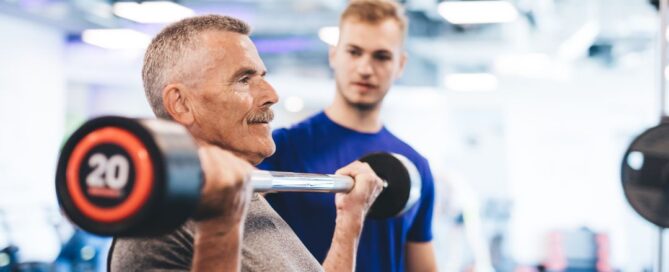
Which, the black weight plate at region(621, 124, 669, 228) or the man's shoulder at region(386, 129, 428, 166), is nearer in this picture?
the black weight plate at region(621, 124, 669, 228)

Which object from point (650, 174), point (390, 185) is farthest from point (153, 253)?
point (650, 174)

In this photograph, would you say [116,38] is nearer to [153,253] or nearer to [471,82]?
[471,82]

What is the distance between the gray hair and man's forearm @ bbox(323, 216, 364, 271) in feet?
1.80

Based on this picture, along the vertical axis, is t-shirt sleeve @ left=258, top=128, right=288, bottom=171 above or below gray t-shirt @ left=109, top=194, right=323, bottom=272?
above

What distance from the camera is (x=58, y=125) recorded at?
340 inches

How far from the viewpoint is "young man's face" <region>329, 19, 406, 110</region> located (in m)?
2.36

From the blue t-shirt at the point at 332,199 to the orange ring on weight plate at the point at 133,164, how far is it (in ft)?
3.88

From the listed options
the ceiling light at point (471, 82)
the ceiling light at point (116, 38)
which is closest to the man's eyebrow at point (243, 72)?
the ceiling light at point (116, 38)

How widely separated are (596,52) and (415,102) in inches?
130

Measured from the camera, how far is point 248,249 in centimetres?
137

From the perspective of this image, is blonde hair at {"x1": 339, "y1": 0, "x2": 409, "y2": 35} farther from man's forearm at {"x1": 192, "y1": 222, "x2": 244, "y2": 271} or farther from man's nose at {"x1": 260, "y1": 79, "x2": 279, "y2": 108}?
man's forearm at {"x1": 192, "y1": 222, "x2": 244, "y2": 271}

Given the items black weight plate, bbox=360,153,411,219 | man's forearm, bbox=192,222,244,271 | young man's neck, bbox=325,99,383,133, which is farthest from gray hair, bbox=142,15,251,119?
young man's neck, bbox=325,99,383,133

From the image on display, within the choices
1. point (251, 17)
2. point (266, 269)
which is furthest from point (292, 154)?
point (251, 17)

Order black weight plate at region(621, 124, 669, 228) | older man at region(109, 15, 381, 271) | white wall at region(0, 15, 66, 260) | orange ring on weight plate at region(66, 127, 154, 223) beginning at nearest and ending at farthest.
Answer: orange ring on weight plate at region(66, 127, 154, 223), older man at region(109, 15, 381, 271), black weight plate at region(621, 124, 669, 228), white wall at region(0, 15, 66, 260)
